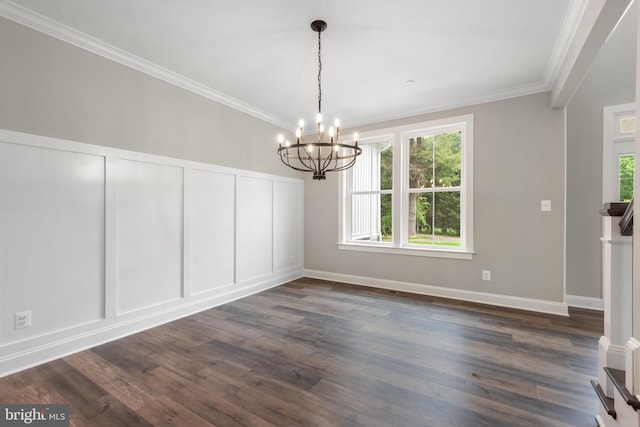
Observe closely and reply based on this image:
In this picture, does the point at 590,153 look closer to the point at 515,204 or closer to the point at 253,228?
the point at 515,204

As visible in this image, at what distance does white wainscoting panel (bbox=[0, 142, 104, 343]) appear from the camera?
2.16 meters

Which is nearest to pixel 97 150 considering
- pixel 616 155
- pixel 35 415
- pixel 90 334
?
pixel 90 334

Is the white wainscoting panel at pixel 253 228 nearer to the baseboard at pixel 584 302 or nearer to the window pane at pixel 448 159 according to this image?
the window pane at pixel 448 159

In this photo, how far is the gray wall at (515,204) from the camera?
339 centimetres

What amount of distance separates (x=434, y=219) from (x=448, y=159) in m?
0.89

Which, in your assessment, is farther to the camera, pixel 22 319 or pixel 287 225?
pixel 287 225

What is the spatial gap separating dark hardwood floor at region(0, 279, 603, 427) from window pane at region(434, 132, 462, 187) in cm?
184

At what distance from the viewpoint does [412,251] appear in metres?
4.27

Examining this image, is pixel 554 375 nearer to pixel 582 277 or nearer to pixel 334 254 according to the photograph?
pixel 582 277

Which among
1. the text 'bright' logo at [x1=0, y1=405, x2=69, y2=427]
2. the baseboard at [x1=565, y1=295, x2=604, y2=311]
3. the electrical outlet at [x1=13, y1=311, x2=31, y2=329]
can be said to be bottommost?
the text 'bright' logo at [x1=0, y1=405, x2=69, y2=427]

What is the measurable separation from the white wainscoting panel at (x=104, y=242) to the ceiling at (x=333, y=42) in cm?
100

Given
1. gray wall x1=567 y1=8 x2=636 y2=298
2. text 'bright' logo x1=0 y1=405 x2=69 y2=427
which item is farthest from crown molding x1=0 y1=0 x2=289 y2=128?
gray wall x1=567 y1=8 x2=636 y2=298

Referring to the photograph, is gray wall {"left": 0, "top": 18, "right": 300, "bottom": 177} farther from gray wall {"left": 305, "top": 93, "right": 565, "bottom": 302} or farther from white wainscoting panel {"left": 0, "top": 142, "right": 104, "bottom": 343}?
gray wall {"left": 305, "top": 93, "right": 565, "bottom": 302}

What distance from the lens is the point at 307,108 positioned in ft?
13.9
